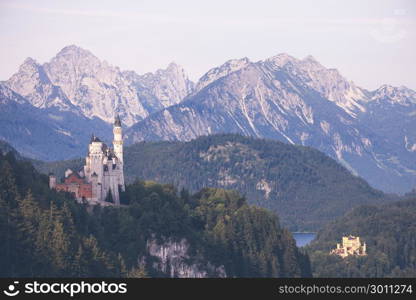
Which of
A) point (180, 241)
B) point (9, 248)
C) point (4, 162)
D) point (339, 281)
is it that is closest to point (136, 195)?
point (180, 241)

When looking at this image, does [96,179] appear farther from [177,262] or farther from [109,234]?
[177,262]

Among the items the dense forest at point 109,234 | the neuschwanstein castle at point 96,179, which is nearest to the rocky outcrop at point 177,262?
the dense forest at point 109,234

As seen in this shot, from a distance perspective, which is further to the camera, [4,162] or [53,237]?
[4,162]

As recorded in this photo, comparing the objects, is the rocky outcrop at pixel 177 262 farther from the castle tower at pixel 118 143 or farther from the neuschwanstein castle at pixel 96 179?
the castle tower at pixel 118 143

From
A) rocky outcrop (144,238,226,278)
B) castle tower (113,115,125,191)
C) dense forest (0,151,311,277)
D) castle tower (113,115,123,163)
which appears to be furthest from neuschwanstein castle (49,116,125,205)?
rocky outcrop (144,238,226,278)

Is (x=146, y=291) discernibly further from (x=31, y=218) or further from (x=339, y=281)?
(x=31, y=218)

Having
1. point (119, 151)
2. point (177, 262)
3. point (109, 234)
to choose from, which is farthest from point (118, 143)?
point (109, 234)
